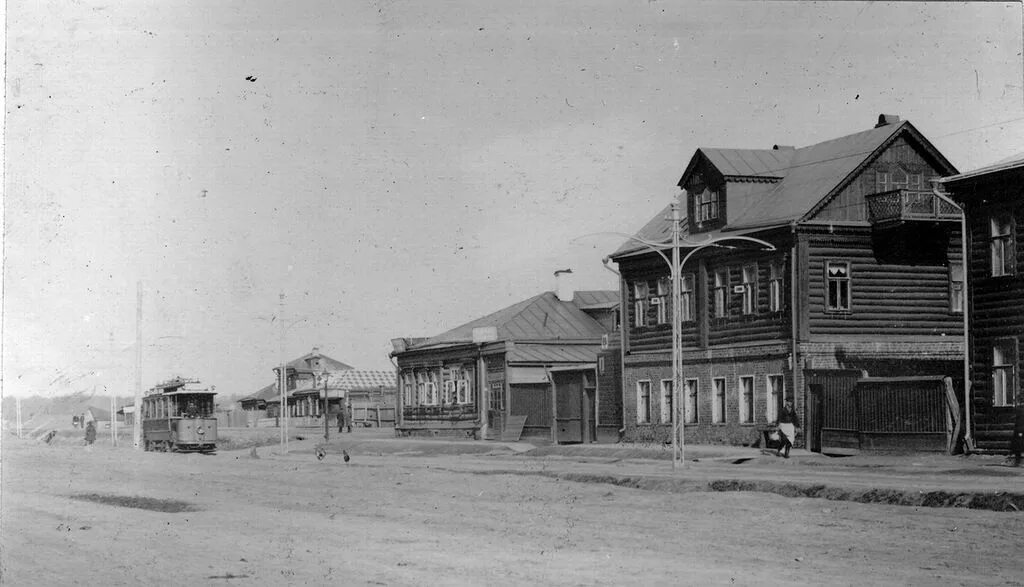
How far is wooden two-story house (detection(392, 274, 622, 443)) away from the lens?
49.1 m

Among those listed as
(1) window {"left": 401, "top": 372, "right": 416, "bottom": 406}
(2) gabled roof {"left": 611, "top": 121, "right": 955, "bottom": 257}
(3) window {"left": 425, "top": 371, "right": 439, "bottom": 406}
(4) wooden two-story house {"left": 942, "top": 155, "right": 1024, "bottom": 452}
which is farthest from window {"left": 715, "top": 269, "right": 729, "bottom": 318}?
(1) window {"left": 401, "top": 372, "right": 416, "bottom": 406}

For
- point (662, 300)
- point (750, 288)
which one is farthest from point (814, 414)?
point (662, 300)

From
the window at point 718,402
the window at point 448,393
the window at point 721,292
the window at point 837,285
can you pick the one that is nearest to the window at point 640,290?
the window at point 721,292

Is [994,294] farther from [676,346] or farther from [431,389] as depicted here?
[431,389]

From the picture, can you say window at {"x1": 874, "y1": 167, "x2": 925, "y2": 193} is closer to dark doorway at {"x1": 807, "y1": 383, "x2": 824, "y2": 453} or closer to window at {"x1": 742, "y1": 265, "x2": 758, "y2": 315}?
window at {"x1": 742, "y1": 265, "x2": 758, "y2": 315}

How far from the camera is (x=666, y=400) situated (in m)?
44.4

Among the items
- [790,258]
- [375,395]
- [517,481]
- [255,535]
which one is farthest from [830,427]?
[375,395]

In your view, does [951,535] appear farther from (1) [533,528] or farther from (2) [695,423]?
(2) [695,423]

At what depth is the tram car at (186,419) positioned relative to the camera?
5356cm

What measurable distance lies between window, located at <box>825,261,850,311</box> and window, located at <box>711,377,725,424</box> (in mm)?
4830

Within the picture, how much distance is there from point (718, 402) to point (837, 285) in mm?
5831

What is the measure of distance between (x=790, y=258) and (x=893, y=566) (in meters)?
24.8

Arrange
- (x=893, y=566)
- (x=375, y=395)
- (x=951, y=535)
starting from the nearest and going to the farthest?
(x=893, y=566) < (x=951, y=535) < (x=375, y=395)

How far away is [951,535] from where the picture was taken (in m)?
16.3
